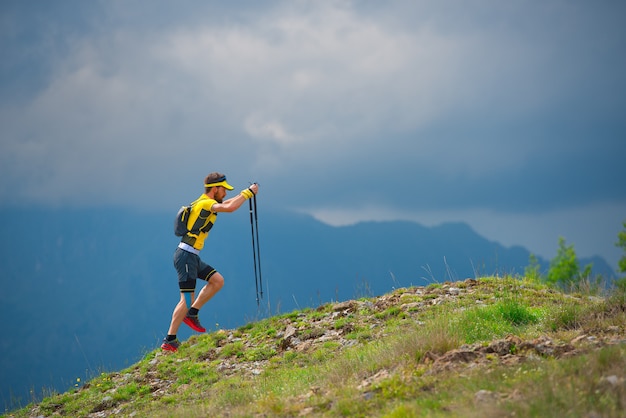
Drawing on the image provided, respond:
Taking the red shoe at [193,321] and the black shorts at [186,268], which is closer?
the black shorts at [186,268]

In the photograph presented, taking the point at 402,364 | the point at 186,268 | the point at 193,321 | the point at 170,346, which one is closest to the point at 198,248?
the point at 186,268

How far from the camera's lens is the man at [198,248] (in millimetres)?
15469

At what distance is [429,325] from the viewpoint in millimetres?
11227

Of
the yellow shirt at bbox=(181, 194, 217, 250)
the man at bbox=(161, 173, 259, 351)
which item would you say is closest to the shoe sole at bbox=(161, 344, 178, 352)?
the man at bbox=(161, 173, 259, 351)

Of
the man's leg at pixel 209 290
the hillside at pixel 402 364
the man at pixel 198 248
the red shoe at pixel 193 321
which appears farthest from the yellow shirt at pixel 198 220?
the hillside at pixel 402 364

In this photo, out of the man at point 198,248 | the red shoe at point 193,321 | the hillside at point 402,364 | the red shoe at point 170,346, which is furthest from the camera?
the red shoe at point 193,321

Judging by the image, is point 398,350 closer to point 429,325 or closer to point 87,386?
point 429,325

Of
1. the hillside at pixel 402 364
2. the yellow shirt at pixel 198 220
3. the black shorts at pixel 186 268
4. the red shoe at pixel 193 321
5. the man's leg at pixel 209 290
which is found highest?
the yellow shirt at pixel 198 220

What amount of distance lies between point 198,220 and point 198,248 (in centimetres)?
67

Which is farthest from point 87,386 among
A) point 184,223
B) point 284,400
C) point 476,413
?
point 476,413

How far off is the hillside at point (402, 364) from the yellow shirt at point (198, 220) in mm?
2595

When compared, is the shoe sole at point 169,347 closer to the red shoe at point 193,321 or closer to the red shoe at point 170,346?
the red shoe at point 170,346

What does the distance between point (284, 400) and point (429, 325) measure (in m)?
3.11

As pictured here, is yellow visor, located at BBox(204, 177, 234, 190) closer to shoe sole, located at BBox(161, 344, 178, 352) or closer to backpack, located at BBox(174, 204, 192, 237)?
backpack, located at BBox(174, 204, 192, 237)
